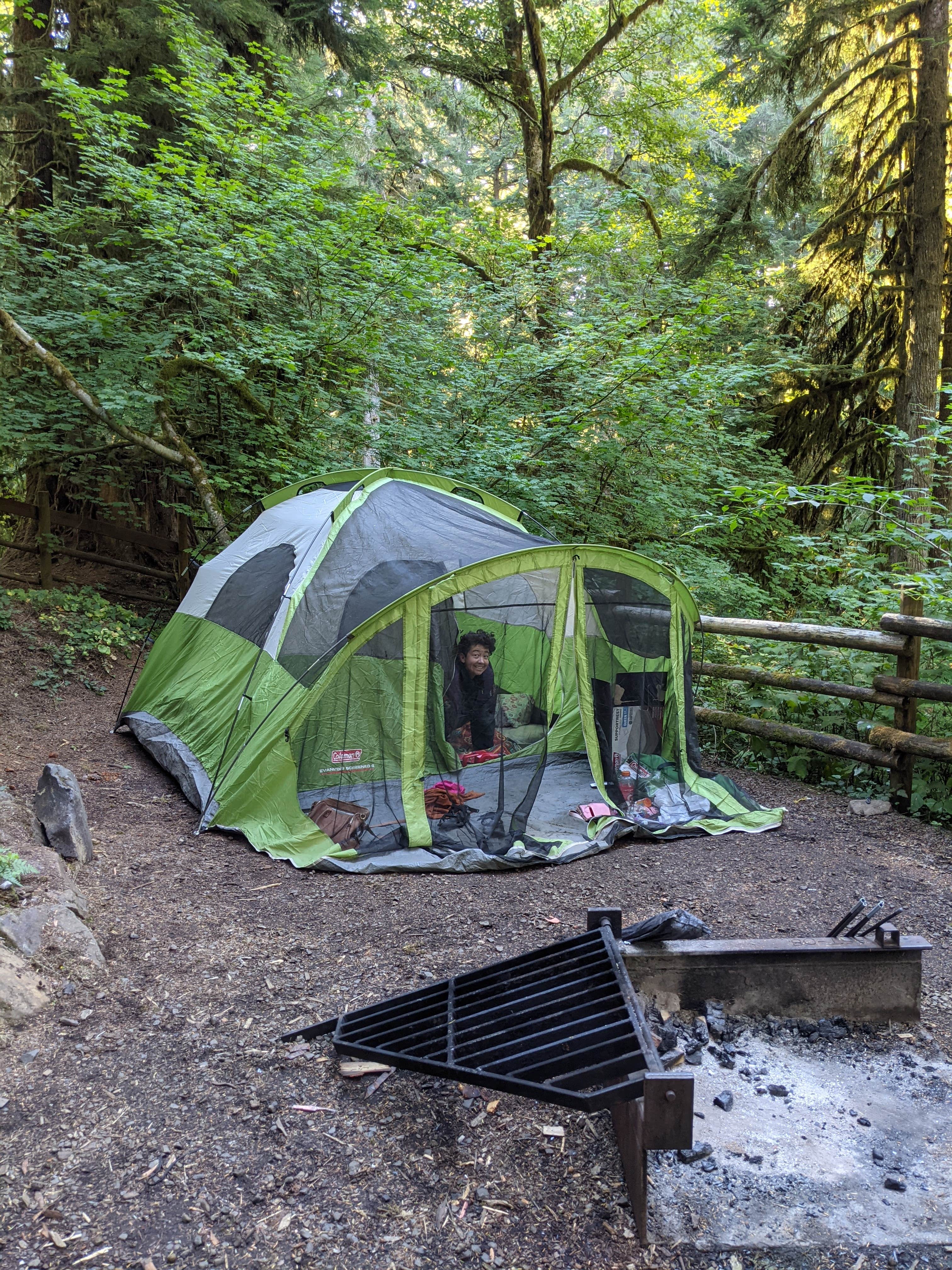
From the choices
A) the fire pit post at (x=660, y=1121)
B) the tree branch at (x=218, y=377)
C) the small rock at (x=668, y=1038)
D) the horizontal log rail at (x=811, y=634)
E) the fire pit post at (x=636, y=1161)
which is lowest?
the small rock at (x=668, y=1038)

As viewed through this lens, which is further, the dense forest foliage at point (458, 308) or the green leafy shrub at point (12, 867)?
the dense forest foliage at point (458, 308)

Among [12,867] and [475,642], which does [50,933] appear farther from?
[475,642]

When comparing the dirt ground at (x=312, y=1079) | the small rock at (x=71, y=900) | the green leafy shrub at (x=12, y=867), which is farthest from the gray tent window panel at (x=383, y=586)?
the green leafy shrub at (x=12, y=867)

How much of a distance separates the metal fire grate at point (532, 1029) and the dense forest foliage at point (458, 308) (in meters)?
3.78

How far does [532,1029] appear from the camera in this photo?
242 centimetres

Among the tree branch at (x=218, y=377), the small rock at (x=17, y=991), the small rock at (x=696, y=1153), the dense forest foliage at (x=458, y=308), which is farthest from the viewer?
the tree branch at (x=218, y=377)

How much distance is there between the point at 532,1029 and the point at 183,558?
29.3 ft

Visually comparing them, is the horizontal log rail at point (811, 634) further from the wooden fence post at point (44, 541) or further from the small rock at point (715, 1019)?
the wooden fence post at point (44, 541)

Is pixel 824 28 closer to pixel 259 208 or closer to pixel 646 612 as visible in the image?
pixel 259 208

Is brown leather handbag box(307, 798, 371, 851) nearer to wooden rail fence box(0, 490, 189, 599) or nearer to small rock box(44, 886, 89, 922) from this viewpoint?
small rock box(44, 886, 89, 922)

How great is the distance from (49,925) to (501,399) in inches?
277

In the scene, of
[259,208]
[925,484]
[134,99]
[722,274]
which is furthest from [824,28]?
[134,99]

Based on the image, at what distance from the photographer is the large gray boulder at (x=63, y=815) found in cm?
381

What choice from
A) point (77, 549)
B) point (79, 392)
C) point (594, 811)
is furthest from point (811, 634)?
point (77, 549)
